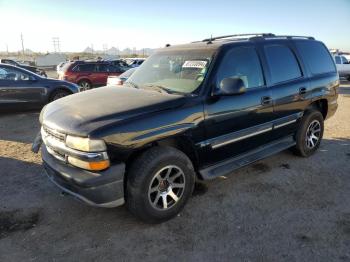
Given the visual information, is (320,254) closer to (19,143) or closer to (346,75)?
(19,143)

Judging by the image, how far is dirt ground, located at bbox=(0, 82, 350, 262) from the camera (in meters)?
3.11

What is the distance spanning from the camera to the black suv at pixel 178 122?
10.4 feet

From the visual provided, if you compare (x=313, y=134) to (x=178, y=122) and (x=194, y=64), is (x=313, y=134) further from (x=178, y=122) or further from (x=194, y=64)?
(x=178, y=122)

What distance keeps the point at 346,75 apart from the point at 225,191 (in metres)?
20.0

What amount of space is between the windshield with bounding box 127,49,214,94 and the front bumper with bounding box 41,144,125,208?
1303 mm

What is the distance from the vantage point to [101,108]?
11.4 feet

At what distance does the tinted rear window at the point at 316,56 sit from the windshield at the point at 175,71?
2019 mm

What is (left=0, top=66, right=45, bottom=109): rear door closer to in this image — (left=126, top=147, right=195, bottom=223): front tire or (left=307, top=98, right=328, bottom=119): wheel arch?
(left=126, top=147, right=195, bottom=223): front tire

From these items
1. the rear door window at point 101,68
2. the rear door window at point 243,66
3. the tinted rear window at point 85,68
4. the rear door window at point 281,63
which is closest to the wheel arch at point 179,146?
the rear door window at point 243,66

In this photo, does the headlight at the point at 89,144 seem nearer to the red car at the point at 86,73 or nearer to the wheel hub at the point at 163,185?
the wheel hub at the point at 163,185

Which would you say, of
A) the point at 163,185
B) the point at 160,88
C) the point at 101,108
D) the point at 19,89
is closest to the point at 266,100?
the point at 160,88

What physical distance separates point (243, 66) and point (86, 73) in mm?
12914

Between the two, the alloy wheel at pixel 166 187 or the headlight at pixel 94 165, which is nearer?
the headlight at pixel 94 165

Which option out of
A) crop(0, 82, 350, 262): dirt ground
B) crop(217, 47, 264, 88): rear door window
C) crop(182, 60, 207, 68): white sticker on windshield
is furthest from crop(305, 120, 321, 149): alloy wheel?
crop(182, 60, 207, 68): white sticker on windshield
